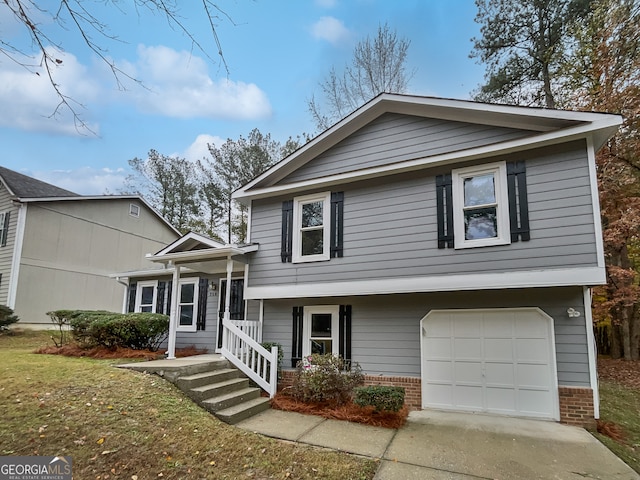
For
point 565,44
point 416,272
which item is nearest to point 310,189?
point 416,272

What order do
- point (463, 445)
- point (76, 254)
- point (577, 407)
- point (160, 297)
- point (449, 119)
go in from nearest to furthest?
point (463, 445) < point (577, 407) < point (449, 119) < point (160, 297) < point (76, 254)

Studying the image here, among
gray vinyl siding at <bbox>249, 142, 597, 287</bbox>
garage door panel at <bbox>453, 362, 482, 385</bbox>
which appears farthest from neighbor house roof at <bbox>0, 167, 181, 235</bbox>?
garage door panel at <bbox>453, 362, 482, 385</bbox>

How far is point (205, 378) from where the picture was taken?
274 inches

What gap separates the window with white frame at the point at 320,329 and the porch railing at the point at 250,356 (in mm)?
1009

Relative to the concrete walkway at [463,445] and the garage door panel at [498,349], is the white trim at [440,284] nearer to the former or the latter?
the garage door panel at [498,349]

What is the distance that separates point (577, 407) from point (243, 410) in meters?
5.71

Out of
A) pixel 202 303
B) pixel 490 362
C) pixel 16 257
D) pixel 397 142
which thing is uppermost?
pixel 397 142

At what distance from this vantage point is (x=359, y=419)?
6371mm

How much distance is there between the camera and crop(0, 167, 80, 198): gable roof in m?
15.5

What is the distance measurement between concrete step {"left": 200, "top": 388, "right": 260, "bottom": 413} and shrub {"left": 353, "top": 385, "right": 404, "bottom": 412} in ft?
6.88

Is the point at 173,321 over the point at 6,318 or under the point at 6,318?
over

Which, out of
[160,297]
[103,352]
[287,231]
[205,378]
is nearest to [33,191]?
[160,297]

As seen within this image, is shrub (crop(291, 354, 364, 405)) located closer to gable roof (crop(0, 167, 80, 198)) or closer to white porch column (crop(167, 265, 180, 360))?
white porch column (crop(167, 265, 180, 360))

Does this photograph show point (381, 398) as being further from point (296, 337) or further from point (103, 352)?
point (103, 352)
